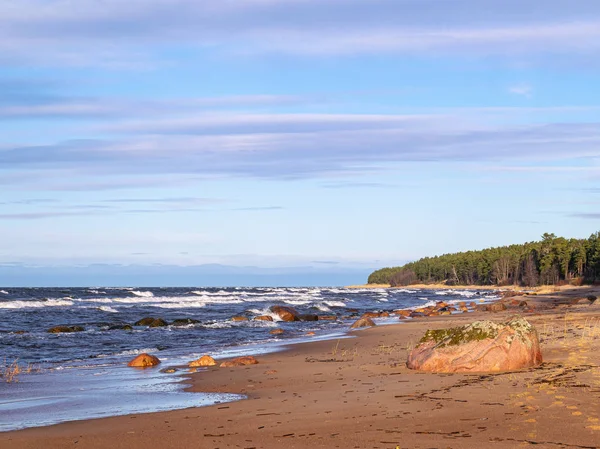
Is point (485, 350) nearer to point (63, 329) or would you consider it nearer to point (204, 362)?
point (204, 362)

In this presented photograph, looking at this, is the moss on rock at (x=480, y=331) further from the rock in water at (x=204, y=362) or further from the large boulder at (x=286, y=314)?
the large boulder at (x=286, y=314)

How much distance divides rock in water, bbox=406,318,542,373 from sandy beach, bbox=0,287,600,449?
15.6 inches

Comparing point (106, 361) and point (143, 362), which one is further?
point (106, 361)

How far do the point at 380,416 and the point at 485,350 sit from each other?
14.4 feet

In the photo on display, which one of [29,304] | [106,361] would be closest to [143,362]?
[106,361]

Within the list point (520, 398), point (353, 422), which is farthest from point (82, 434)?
point (520, 398)

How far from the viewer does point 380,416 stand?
393 inches

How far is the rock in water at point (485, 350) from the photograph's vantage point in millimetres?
13523

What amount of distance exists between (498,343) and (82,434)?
7926mm

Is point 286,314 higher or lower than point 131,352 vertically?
higher

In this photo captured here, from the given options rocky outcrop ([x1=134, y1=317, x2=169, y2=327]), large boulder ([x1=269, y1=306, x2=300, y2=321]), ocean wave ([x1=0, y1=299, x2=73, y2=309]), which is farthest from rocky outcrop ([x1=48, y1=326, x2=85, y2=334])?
ocean wave ([x1=0, y1=299, x2=73, y2=309])

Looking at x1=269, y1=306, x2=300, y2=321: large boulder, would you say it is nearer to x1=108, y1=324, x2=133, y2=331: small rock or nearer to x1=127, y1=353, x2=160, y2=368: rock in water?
x1=108, y1=324, x2=133, y2=331: small rock

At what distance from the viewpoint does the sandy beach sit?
28.0 ft

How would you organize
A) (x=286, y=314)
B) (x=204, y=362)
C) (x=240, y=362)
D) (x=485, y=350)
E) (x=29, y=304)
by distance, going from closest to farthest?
(x=485, y=350) → (x=240, y=362) → (x=204, y=362) → (x=286, y=314) → (x=29, y=304)
